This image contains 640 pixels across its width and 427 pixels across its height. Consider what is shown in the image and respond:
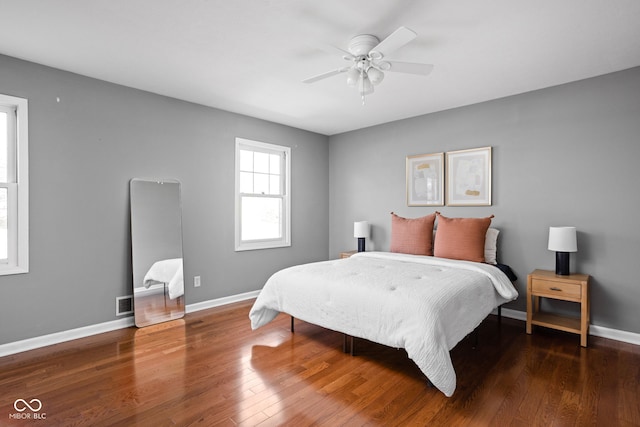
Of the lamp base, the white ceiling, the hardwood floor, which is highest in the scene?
the white ceiling

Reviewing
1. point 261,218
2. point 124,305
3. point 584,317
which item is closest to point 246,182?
point 261,218

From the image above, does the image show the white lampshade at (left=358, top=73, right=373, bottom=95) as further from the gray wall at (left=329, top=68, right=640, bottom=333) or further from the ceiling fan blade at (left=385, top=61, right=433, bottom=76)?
the gray wall at (left=329, top=68, right=640, bottom=333)

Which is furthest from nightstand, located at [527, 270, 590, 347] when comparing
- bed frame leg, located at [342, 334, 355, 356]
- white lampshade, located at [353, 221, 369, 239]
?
white lampshade, located at [353, 221, 369, 239]

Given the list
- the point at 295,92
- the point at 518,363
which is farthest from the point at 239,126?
the point at 518,363

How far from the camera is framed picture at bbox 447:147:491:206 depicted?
383 cm

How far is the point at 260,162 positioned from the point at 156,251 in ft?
5.95

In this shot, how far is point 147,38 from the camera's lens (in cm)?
244

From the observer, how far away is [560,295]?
2.97 m

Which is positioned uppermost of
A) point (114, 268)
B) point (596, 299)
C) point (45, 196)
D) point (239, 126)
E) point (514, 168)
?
point (239, 126)

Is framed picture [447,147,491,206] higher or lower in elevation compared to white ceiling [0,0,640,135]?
lower

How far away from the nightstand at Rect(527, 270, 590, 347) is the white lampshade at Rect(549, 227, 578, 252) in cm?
26

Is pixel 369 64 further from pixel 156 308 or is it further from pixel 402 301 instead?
pixel 156 308

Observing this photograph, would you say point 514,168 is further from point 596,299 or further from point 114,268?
point 114,268

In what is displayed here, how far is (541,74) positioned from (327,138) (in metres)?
3.12
